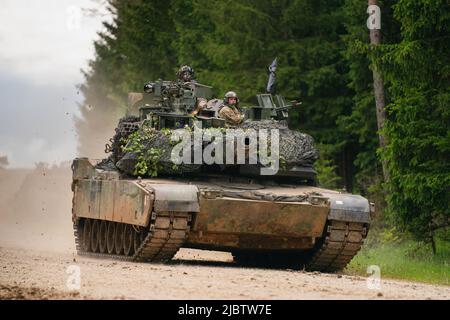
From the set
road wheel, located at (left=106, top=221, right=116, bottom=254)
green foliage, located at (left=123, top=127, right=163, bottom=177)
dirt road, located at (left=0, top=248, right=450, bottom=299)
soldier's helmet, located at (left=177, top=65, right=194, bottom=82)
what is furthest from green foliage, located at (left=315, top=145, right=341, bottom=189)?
dirt road, located at (left=0, top=248, right=450, bottom=299)

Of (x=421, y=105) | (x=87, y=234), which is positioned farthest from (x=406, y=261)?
(x=87, y=234)

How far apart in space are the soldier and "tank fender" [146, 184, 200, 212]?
2.12 metres

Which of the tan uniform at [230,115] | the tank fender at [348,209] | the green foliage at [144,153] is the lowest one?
the tank fender at [348,209]

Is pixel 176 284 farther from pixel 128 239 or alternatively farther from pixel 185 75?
pixel 185 75

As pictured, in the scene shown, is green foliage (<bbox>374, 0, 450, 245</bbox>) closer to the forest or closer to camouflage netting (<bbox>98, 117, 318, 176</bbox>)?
the forest

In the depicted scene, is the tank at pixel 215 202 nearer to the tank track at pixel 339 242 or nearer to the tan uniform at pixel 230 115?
the tank track at pixel 339 242

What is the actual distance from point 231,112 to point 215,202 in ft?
7.70

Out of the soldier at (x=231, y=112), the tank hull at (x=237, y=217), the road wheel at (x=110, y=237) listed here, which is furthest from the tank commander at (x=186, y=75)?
the road wheel at (x=110, y=237)

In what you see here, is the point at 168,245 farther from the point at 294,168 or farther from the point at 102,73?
the point at 102,73

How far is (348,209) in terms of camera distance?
56.5 ft

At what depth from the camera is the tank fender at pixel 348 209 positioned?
56.3 ft

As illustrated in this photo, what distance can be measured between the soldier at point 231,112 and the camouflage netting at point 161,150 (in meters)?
0.15

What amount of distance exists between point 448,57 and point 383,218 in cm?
749

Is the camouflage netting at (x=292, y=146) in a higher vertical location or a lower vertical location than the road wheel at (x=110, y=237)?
higher
